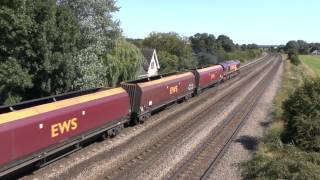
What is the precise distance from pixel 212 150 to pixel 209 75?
30.8 metres

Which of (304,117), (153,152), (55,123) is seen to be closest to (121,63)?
(153,152)

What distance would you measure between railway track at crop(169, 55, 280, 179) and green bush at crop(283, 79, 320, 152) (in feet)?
12.2

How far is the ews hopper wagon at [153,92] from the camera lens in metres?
29.7

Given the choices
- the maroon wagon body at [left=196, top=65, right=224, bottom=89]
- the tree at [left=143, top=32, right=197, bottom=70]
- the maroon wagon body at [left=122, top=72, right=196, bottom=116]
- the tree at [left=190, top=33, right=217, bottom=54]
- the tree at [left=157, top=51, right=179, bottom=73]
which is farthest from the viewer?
the tree at [left=190, top=33, right=217, bottom=54]

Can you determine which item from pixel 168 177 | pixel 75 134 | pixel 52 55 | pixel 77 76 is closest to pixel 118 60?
pixel 77 76

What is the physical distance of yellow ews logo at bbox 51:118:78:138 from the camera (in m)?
19.8

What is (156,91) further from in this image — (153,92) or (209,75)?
(209,75)

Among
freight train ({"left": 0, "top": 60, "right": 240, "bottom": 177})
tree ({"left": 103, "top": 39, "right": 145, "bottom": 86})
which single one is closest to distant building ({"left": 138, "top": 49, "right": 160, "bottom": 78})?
tree ({"left": 103, "top": 39, "right": 145, "bottom": 86})

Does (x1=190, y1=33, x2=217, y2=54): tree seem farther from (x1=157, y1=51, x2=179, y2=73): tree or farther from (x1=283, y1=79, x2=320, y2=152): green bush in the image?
(x1=283, y1=79, x2=320, y2=152): green bush

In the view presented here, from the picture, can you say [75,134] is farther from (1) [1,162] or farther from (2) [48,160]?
(1) [1,162]

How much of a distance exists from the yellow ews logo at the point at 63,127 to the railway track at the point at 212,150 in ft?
18.1

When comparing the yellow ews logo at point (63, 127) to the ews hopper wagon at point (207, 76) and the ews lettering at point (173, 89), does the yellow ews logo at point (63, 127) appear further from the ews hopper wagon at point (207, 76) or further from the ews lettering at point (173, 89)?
the ews hopper wagon at point (207, 76)

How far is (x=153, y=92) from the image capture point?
107ft

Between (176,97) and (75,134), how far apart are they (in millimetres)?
18786
